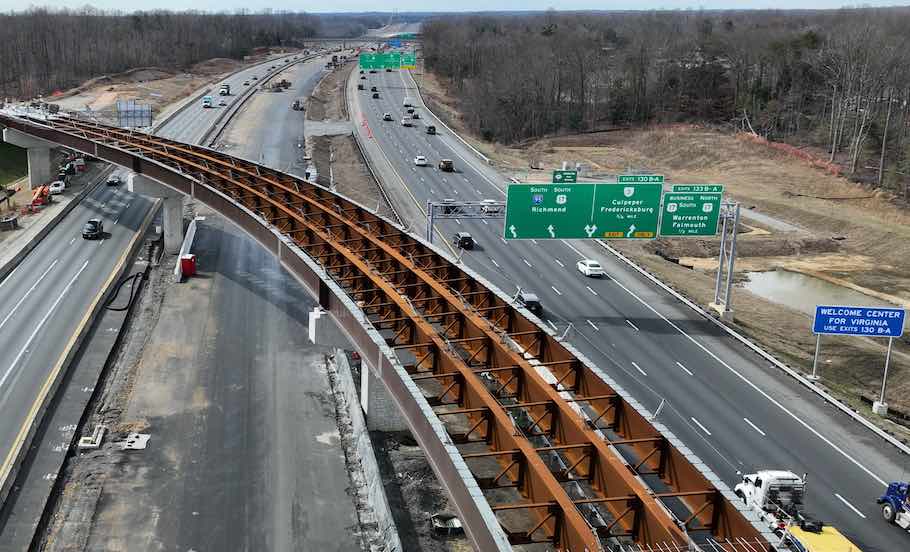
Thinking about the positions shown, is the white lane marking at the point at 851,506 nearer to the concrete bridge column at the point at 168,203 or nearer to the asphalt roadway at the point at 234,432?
the asphalt roadway at the point at 234,432

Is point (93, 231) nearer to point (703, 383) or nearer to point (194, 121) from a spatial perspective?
point (703, 383)

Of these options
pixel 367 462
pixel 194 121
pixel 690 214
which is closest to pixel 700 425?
pixel 367 462

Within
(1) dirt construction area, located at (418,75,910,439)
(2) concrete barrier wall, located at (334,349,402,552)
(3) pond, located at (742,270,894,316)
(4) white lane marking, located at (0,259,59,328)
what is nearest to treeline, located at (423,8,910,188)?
(1) dirt construction area, located at (418,75,910,439)

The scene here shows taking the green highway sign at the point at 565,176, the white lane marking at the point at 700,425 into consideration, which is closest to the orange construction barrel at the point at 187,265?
the green highway sign at the point at 565,176

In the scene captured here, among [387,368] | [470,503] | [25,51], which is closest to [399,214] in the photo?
[387,368]

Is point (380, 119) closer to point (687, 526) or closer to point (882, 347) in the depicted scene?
point (882, 347)

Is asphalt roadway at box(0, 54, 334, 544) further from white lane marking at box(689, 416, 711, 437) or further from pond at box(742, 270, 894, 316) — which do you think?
pond at box(742, 270, 894, 316)

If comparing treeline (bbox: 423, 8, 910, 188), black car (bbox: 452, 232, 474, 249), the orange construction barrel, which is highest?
treeline (bbox: 423, 8, 910, 188)
